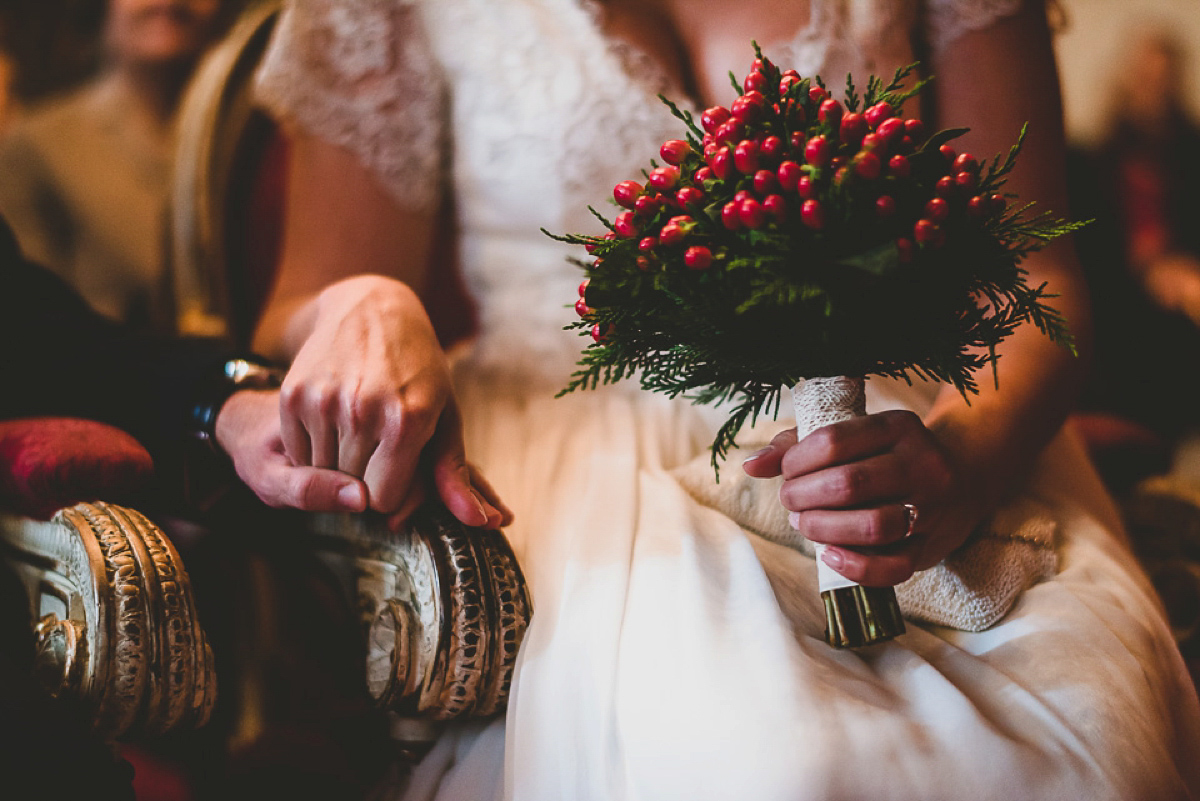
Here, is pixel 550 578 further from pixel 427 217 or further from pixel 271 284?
pixel 271 284

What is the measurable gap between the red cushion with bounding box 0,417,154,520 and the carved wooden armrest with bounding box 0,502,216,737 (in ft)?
0.10


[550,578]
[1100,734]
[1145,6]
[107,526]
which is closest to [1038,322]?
[1100,734]

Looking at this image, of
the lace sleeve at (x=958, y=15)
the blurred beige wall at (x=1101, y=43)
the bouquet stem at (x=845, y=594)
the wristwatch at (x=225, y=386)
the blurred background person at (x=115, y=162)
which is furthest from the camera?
the blurred beige wall at (x=1101, y=43)

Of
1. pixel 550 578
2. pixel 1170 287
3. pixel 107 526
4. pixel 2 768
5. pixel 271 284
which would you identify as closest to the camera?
pixel 2 768

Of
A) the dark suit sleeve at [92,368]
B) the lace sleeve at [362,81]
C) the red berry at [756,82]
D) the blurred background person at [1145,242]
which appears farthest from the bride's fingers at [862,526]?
the blurred background person at [1145,242]

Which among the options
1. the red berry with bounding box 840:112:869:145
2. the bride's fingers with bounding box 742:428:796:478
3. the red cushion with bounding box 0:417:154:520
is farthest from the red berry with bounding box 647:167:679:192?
the red cushion with bounding box 0:417:154:520

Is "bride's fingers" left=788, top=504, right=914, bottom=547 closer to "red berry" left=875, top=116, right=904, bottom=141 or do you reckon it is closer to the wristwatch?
"red berry" left=875, top=116, right=904, bottom=141

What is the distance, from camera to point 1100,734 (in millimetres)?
536

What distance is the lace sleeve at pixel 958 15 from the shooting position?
0.86 m

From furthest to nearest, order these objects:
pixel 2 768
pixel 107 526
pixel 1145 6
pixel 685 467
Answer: pixel 1145 6
pixel 685 467
pixel 107 526
pixel 2 768

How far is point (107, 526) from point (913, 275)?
1.91ft

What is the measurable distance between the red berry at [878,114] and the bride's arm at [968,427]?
20cm

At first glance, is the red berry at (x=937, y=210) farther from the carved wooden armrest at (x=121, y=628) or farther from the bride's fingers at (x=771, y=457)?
the carved wooden armrest at (x=121, y=628)

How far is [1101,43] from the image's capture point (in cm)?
244
